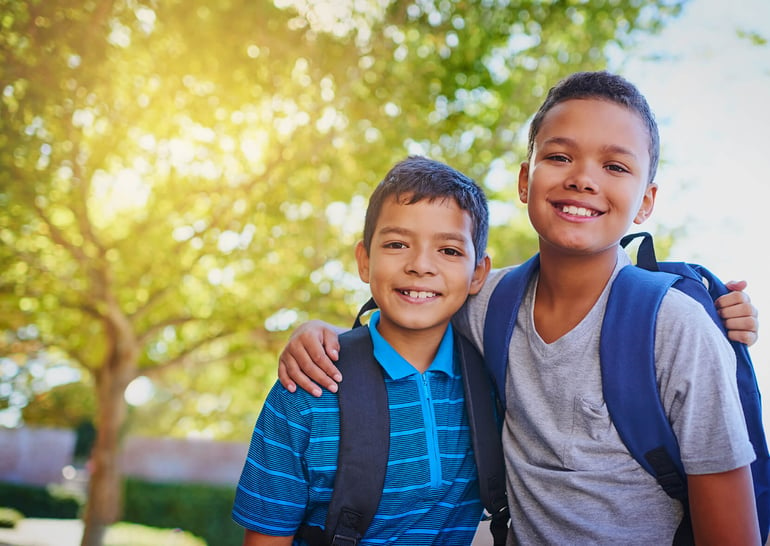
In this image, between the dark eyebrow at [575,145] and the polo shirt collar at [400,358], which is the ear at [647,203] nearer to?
the dark eyebrow at [575,145]

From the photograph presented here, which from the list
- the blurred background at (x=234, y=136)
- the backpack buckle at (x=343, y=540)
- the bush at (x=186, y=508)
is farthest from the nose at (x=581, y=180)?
the bush at (x=186, y=508)

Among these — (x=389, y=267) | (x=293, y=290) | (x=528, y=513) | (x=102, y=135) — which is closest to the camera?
(x=528, y=513)

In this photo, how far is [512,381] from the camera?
1.91 metres

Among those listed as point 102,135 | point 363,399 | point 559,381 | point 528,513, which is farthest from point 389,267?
point 102,135

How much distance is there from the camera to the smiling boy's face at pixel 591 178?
1787 mm

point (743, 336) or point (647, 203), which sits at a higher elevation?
point (647, 203)

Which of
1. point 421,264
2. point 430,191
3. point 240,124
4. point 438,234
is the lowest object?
point 421,264

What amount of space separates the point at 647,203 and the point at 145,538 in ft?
32.9

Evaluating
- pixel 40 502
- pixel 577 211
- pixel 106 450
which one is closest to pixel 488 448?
pixel 577 211

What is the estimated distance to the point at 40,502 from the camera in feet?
43.3

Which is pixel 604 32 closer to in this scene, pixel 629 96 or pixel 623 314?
pixel 629 96

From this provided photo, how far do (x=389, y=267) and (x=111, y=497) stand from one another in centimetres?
697

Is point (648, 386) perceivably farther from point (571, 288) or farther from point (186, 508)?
point (186, 508)

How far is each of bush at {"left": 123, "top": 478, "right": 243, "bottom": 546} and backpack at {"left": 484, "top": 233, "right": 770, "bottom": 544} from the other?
10405 millimetres
